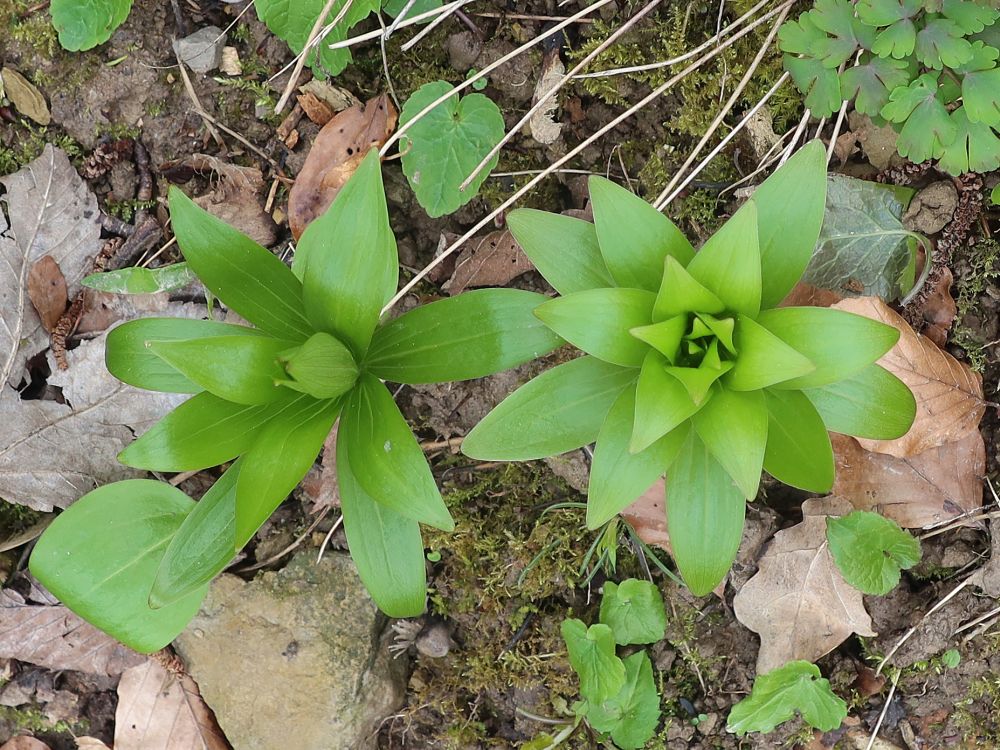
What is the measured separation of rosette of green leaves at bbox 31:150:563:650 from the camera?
6.88 feet

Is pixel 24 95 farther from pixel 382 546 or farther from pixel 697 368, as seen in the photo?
pixel 697 368

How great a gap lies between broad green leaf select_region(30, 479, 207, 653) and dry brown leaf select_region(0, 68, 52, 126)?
1.48 m

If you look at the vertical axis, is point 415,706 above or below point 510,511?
below

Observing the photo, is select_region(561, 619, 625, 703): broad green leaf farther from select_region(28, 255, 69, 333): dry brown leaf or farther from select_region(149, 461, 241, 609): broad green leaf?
select_region(28, 255, 69, 333): dry brown leaf

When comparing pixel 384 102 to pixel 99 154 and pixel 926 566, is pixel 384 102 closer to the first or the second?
pixel 99 154

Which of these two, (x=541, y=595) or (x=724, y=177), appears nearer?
(x=724, y=177)

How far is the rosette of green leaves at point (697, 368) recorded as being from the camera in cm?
188

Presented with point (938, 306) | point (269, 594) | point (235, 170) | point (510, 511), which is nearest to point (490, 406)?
point (510, 511)

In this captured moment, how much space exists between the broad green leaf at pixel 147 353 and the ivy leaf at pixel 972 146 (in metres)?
2.27

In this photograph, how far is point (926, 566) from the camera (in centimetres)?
271

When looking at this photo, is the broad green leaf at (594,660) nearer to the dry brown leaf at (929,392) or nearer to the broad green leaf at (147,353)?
the dry brown leaf at (929,392)

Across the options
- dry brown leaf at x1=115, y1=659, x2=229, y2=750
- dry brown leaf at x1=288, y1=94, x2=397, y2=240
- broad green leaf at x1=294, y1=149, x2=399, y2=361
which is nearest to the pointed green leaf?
broad green leaf at x1=294, y1=149, x2=399, y2=361

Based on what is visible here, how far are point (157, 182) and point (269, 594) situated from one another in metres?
1.66

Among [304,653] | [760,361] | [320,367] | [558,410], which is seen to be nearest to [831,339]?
[760,361]
